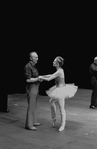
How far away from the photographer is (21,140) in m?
6.22

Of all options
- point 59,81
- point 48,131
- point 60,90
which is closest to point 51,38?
point 59,81

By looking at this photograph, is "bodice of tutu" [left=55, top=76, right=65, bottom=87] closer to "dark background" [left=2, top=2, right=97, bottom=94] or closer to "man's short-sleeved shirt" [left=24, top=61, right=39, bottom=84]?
"man's short-sleeved shirt" [left=24, top=61, right=39, bottom=84]

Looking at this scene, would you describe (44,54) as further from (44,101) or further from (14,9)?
(44,101)

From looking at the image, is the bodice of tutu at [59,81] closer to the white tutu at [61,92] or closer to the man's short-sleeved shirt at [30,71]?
the white tutu at [61,92]

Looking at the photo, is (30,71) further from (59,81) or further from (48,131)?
(48,131)

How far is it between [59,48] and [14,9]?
4.46 metres

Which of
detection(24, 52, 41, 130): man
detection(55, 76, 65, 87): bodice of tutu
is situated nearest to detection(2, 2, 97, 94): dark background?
detection(24, 52, 41, 130): man

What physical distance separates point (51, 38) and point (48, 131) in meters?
9.73

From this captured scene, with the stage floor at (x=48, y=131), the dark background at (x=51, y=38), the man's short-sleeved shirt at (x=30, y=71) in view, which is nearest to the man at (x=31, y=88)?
the man's short-sleeved shirt at (x=30, y=71)

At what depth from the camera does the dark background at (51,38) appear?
47.3 ft

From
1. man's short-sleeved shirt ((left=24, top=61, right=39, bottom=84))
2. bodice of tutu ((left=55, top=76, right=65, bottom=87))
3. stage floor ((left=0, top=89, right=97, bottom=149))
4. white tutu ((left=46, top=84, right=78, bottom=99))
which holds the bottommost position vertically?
stage floor ((left=0, top=89, right=97, bottom=149))

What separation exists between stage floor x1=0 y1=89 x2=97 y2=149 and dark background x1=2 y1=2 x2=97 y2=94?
4345 millimetres

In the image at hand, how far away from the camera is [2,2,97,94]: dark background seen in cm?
1442

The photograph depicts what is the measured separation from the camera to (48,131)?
7.11 meters
